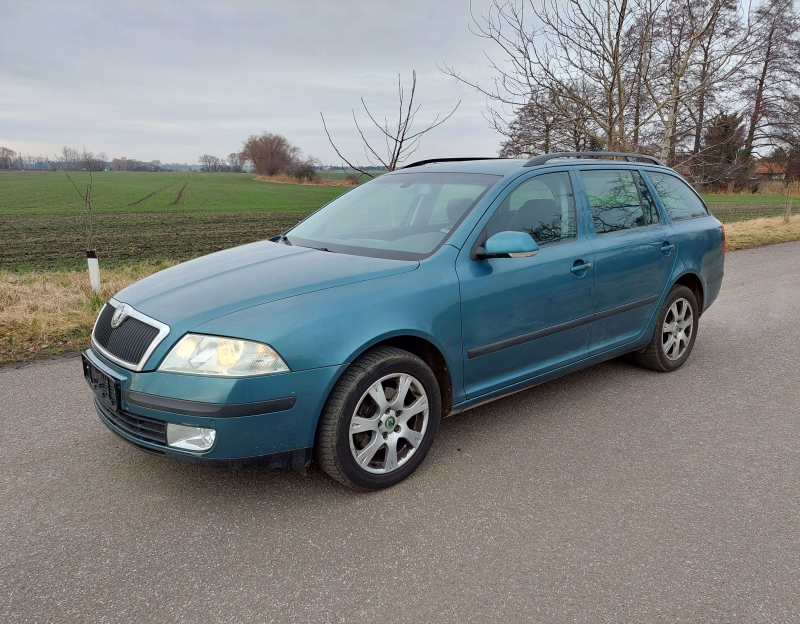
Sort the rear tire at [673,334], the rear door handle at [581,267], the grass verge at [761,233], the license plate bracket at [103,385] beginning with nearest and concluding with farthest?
the license plate bracket at [103,385] → the rear door handle at [581,267] → the rear tire at [673,334] → the grass verge at [761,233]

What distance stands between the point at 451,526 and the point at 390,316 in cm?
102

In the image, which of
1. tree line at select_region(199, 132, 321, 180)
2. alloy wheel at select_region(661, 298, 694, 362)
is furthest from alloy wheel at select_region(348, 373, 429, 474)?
tree line at select_region(199, 132, 321, 180)

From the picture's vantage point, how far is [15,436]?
12.4 feet

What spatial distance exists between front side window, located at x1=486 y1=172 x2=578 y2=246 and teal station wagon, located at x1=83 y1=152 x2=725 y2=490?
0.01m

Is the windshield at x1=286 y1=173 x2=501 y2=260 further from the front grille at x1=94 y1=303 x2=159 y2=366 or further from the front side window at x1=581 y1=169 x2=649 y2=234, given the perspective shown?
the front grille at x1=94 y1=303 x2=159 y2=366

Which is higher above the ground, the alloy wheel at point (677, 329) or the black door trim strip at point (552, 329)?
the black door trim strip at point (552, 329)

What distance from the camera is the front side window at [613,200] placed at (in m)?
4.26

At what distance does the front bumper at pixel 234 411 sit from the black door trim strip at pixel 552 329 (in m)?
0.97

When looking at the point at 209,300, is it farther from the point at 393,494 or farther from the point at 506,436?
the point at 506,436

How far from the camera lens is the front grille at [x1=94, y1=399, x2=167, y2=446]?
282cm

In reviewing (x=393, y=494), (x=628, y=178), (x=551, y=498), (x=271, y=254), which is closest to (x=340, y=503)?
(x=393, y=494)

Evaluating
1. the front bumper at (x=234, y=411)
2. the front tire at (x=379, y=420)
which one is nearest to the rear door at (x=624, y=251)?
the front tire at (x=379, y=420)

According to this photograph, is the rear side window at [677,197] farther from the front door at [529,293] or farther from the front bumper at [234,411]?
the front bumper at [234,411]

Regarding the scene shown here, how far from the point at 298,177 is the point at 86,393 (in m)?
72.8
